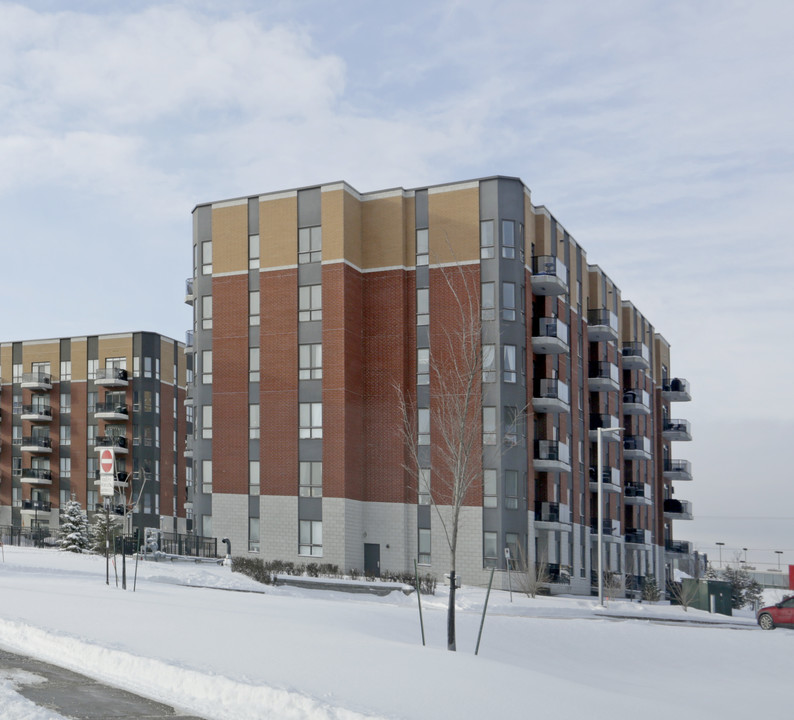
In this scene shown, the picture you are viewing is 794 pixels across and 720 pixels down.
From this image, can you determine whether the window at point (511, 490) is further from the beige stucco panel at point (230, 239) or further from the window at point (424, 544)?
the beige stucco panel at point (230, 239)

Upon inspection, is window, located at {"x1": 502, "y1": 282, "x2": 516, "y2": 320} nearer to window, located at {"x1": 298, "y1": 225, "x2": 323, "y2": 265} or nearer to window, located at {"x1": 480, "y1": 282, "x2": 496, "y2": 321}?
window, located at {"x1": 480, "y1": 282, "x2": 496, "y2": 321}

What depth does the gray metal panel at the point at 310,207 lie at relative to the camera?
5756 centimetres

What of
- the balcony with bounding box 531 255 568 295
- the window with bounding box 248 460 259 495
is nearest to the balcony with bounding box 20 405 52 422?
the window with bounding box 248 460 259 495

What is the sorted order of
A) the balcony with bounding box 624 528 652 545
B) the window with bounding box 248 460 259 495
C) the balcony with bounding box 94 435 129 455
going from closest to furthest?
the window with bounding box 248 460 259 495, the balcony with bounding box 624 528 652 545, the balcony with bounding box 94 435 129 455

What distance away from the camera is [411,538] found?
5600 cm

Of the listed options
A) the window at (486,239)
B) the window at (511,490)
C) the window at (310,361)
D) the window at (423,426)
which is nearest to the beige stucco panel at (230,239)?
the window at (310,361)

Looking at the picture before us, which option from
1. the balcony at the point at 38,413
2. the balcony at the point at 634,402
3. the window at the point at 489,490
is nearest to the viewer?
the window at the point at 489,490

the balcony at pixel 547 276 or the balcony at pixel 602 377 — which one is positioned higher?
the balcony at pixel 547 276

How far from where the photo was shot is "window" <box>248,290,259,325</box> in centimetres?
5912

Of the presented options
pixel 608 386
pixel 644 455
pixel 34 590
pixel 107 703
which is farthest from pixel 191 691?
pixel 644 455

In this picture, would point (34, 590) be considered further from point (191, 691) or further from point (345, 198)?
point (345, 198)

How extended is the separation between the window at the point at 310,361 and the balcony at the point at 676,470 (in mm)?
49001

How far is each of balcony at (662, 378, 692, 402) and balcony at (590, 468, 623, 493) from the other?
22.2 metres

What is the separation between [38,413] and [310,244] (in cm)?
4545
